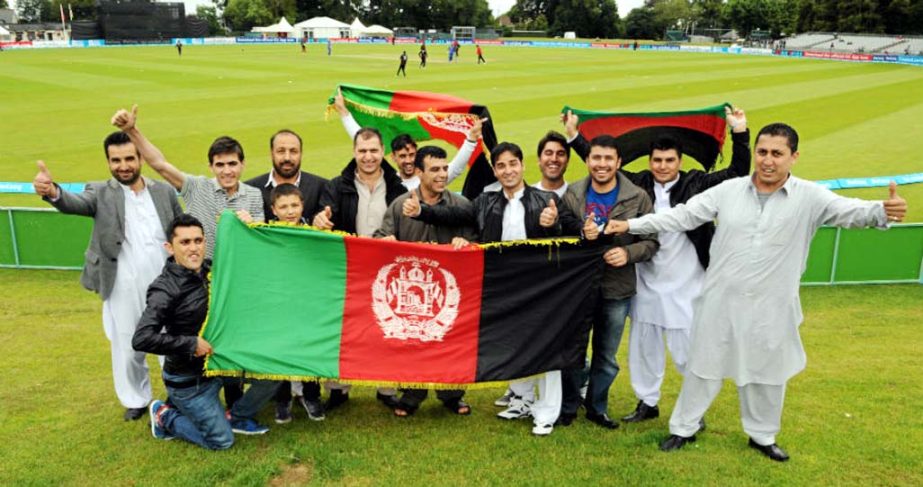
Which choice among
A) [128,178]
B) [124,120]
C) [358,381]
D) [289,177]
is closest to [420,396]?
[358,381]

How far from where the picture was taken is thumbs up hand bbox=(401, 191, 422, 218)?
4.91 m

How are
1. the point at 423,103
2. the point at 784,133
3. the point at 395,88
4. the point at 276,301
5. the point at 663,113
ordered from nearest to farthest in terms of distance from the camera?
the point at 784,133, the point at 276,301, the point at 663,113, the point at 423,103, the point at 395,88

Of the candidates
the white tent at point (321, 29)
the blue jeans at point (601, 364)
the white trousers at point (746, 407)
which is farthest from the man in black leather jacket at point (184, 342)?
the white tent at point (321, 29)

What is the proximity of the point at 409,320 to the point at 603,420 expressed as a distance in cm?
173

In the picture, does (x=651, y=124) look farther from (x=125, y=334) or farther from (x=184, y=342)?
(x=125, y=334)

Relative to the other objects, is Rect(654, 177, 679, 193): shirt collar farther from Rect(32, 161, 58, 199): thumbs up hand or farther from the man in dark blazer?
Rect(32, 161, 58, 199): thumbs up hand

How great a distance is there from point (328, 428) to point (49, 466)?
6.09ft

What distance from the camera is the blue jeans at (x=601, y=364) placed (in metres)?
5.23

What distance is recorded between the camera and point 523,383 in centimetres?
550

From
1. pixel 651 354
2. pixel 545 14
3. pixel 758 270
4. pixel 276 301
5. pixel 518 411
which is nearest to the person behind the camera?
pixel 758 270

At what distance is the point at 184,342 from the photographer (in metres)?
4.64

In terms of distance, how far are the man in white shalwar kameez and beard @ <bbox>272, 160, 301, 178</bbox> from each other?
2527 millimetres

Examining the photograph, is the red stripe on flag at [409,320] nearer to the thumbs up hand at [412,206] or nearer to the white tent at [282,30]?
the thumbs up hand at [412,206]

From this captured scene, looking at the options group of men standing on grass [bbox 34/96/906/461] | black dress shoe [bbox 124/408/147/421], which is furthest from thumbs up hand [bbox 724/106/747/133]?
black dress shoe [bbox 124/408/147/421]
